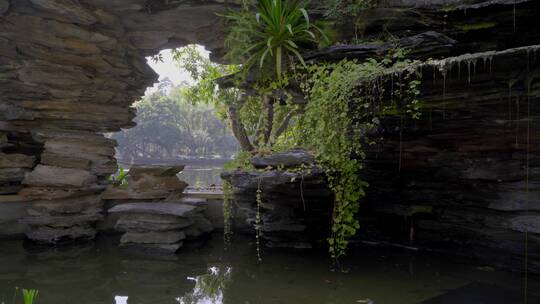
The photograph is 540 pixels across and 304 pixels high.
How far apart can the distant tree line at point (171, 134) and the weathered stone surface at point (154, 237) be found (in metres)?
23.4

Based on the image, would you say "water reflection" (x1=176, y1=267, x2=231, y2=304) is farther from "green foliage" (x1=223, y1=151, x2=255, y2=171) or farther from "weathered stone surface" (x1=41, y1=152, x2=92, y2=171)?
"weathered stone surface" (x1=41, y1=152, x2=92, y2=171)

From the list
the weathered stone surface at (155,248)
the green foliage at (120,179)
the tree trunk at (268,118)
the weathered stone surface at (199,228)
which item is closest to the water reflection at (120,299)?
the weathered stone surface at (155,248)

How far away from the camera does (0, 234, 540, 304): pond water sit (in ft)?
13.3

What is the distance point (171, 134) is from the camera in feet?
105

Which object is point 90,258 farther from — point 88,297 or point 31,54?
point 31,54

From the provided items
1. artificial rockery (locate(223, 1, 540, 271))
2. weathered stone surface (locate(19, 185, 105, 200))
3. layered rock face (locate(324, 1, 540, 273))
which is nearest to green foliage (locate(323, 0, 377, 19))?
artificial rockery (locate(223, 1, 540, 271))

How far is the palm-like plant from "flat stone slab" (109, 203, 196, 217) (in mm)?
2341

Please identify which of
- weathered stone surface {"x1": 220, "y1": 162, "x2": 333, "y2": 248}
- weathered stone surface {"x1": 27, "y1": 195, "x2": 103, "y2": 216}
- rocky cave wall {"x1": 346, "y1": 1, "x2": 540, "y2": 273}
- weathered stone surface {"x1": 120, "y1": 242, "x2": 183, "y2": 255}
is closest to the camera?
rocky cave wall {"x1": 346, "y1": 1, "x2": 540, "y2": 273}

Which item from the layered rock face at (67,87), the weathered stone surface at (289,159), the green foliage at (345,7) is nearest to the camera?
the weathered stone surface at (289,159)

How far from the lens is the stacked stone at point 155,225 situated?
19.9ft

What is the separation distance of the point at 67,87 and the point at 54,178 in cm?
Result: 152

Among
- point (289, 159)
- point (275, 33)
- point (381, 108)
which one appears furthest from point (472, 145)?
point (275, 33)

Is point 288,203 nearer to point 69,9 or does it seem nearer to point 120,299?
point 120,299

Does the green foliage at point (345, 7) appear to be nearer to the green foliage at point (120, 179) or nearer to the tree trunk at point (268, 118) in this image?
the tree trunk at point (268, 118)
